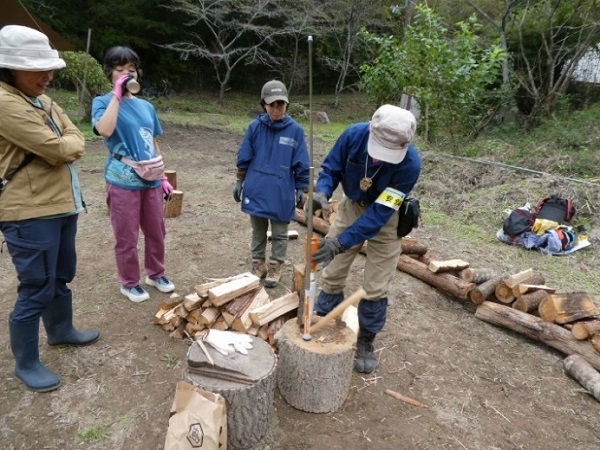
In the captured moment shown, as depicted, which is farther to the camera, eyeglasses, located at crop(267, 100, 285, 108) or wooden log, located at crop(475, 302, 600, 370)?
eyeglasses, located at crop(267, 100, 285, 108)

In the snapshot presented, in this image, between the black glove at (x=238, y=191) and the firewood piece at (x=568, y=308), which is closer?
the firewood piece at (x=568, y=308)

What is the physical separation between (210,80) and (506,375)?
18.5m

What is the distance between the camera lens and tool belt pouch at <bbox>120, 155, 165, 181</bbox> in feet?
9.75

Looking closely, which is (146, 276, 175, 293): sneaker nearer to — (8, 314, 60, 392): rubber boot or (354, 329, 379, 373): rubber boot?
(8, 314, 60, 392): rubber boot

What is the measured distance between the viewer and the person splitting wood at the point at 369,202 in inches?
93.2

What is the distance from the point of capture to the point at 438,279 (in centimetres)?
411

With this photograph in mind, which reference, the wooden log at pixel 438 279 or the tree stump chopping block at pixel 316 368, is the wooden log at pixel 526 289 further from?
the tree stump chopping block at pixel 316 368

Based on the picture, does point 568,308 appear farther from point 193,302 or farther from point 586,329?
point 193,302

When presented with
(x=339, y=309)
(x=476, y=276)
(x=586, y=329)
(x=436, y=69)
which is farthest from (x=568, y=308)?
(x=436, y=69)

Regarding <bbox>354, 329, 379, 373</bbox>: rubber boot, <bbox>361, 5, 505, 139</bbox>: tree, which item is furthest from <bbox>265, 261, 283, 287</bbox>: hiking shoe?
<bbox>361, 5, 505, 139</bbox>: tree

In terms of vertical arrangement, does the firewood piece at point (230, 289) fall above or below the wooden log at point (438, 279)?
above

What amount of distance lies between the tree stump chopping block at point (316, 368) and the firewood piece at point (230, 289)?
52cm

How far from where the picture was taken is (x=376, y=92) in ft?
31.7

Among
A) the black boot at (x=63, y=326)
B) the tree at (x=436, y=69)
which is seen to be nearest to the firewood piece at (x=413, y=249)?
the black boot at (x=63, y=326)
